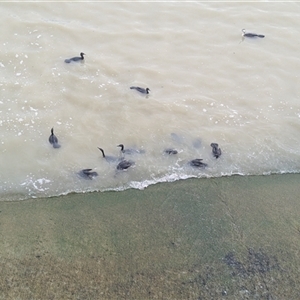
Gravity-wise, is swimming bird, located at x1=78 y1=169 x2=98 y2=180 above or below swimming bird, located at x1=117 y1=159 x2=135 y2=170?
below

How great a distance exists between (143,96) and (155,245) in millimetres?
3938

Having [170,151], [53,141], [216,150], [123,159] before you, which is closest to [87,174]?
[123,159]

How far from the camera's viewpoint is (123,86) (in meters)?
9.00

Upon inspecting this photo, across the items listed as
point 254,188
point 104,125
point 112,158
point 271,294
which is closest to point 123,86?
point 104,125

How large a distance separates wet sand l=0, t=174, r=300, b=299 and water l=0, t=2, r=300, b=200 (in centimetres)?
63

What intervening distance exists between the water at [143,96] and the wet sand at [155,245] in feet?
2.08

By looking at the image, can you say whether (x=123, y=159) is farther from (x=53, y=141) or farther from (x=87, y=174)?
(x=53, y=141)

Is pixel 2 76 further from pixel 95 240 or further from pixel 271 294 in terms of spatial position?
pixel 271 294

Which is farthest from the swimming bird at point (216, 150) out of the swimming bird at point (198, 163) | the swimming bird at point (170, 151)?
the swimming bird at point (170, 151)

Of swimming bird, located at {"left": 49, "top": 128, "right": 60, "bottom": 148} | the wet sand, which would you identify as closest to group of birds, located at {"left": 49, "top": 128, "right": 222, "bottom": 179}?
swimming bird, located at {"left": 49, "top": 128, "right": 60, "bottom": 148}

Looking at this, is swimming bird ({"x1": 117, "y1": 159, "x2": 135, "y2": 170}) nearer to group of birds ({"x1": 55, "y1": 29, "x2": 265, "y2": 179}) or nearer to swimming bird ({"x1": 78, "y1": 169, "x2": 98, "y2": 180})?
group of birds ({"x1": 55, "y1": 29, "x2": 265, "y2": 179})

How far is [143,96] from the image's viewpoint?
877cm

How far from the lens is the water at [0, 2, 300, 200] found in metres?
7.29

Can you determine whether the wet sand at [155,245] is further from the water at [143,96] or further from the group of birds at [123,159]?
the water at [143,96]
